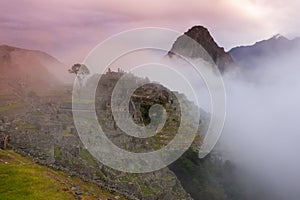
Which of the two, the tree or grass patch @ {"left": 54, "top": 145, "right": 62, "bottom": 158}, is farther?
the tree

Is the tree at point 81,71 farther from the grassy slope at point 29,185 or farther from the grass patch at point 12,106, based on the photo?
the grassy slope at point 29,185

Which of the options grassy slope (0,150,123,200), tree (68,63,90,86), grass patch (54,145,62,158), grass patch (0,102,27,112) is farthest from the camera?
tree (68,63,90,86)

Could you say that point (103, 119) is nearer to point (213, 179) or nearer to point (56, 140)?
point (56, 140)

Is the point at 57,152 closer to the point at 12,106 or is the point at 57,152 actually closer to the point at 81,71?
the point at 12,106

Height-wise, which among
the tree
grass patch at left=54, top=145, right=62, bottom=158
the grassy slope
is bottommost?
the grassy slope

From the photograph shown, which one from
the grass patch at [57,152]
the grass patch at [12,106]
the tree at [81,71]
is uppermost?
the tree at [81,71]

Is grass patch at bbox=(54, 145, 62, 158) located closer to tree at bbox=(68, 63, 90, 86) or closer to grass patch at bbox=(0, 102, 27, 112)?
grass patch at bbox=(0, 102, 27, 112)

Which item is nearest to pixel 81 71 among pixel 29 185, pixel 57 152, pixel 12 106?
pixel 12 106

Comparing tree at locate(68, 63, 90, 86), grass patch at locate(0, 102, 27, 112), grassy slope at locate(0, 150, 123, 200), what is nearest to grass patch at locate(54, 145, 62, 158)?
grassy slope at locate(0, 150, 123, 200)

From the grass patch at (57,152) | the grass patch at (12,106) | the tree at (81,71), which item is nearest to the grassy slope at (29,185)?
the grass patch at (57,152)

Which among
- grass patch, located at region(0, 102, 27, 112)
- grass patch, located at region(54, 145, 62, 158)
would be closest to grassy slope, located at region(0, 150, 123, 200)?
grass patch, located at region(54, 145, 62, 158)

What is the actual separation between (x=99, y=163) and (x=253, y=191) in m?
127

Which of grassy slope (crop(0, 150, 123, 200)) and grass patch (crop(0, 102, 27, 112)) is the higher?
grass patch (crop(0, 102, 27, 112))

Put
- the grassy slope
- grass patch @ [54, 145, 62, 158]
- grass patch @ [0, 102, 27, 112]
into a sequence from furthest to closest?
grass patch @ [0, 102, 27, 112] < grass patch @ [54, 145, 62, 158] < the grassy slope
